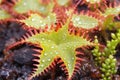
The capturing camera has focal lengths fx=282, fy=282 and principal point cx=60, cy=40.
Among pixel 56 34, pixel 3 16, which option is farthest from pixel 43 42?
pixel 3 16

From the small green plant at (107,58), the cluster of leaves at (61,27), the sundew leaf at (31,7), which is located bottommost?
the small green plant at (107,58)

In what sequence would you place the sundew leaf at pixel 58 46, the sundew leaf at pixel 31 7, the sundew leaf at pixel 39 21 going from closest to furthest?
1. the sundew leaf at pixel 58 46
2. the sundew leaf at pixel 39 21
3. the sundew leaf at pixel 31 7

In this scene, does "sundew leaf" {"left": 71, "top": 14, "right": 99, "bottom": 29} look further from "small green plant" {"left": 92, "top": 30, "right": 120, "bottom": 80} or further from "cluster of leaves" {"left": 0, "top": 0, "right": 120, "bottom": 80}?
"small green plant" {"left": 92, "top": 30, "right": 120, "bottom": 80}

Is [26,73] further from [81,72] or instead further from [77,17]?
[77,17]

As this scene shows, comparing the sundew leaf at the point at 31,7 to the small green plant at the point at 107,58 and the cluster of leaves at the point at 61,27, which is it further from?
the small green plant at the point at 107,58

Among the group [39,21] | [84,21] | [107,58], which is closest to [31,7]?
[39,21]

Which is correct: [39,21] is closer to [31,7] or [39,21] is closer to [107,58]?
[31,7]

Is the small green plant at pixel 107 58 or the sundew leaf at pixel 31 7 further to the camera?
the sundew leaf at pixel 31 7

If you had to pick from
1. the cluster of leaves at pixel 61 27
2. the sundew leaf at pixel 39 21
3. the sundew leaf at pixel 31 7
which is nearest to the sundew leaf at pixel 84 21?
the cluster of leaves at pixel 61 27
